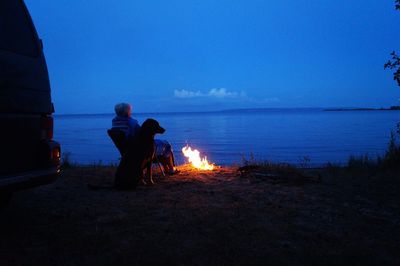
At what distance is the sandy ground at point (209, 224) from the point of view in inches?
171

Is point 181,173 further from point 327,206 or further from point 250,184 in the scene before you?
point 327,206

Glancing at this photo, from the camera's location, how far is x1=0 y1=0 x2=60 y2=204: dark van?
14.7 feet

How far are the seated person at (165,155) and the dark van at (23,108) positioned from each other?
414cm

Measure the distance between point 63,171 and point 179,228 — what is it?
18.2 ft

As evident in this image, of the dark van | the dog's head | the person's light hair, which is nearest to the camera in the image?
the dark van

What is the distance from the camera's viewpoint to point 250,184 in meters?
7.90

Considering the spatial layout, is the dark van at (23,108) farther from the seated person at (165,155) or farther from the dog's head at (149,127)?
the seated person at (165,155)

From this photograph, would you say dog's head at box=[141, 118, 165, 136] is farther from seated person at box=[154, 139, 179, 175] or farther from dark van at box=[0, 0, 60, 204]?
dark van at box=[0, 0, 60, 204]

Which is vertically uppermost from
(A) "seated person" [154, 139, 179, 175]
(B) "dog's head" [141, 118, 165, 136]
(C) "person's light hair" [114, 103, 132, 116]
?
(C) "person's light hair" [114, 103, 132, 116]

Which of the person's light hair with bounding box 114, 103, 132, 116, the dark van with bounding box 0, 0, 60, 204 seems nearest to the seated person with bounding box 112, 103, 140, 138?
the person's light hair with bounding box 114, 103, 132, 116

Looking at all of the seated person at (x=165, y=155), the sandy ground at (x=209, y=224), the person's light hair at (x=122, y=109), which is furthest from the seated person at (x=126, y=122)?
the sandy ground at (x=209, y=224)

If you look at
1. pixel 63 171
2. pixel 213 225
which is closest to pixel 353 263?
pixel 213 225

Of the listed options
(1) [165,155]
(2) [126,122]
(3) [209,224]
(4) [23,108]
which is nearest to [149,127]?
(2) [126,122]

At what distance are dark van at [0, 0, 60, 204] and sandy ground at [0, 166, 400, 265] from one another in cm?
72
